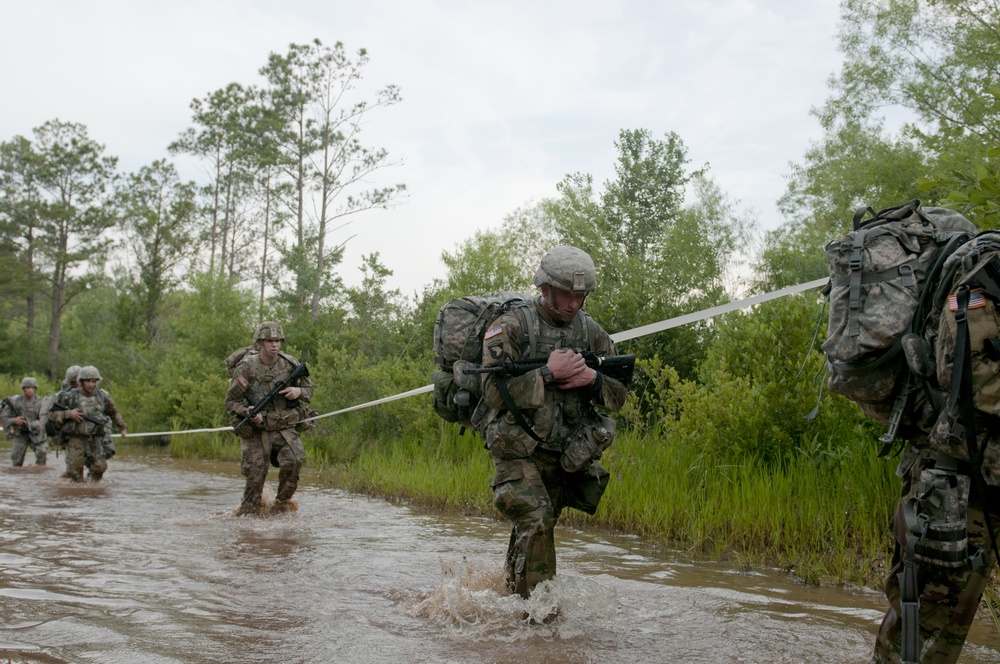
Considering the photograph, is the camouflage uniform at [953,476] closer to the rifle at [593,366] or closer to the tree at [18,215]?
the rifle at [593,366]

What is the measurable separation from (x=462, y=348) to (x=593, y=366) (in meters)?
0.86

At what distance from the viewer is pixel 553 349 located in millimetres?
5332

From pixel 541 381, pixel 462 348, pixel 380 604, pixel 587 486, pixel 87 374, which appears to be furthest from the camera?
pixel 87 374

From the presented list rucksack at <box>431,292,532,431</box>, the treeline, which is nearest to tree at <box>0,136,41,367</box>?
the treeline

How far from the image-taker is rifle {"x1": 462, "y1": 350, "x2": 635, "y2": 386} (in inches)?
203

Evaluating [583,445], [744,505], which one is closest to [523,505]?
[583,445]

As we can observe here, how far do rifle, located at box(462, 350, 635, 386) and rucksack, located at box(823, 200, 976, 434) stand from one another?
159 centimetres

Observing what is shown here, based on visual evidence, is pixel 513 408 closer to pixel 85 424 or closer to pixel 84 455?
pixel 85 424

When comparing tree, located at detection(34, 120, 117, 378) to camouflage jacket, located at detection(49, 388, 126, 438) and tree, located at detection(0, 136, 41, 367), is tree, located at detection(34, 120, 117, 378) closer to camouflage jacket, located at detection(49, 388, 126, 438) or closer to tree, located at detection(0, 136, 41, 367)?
tree, located at detection(0, 136, 41, 367)

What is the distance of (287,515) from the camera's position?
1013 centimetres

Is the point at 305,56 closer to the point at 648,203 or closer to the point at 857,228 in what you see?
the point at 648,203

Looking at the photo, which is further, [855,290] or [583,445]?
[583,445]

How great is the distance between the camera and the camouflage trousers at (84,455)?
13.8m

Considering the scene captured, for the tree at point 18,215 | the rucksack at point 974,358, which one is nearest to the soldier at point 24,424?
the rucksack at point 974,358
